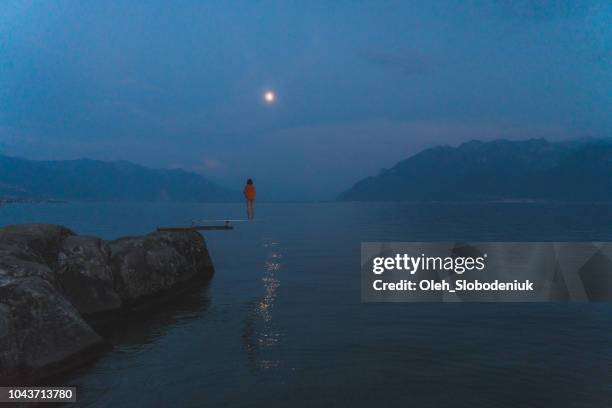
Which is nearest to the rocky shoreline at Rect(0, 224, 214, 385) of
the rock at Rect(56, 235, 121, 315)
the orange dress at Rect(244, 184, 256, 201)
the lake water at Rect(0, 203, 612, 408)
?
the rock at Rect(56, 235, 121, 315)

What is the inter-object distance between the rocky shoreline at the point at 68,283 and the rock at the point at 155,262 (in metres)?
0.04

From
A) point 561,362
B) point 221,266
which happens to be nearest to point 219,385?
point 561,362

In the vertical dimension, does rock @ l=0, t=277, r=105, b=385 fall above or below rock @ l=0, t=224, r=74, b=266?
below

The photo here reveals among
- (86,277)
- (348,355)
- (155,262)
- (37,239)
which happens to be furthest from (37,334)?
(155,262)

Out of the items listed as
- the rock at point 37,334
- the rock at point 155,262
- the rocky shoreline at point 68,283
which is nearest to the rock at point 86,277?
the rocky shoreline at point 68,283

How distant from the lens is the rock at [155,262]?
16.1m

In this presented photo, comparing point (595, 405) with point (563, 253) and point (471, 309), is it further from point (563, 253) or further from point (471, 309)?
point (563, 253)

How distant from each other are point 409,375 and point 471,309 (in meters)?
7.11

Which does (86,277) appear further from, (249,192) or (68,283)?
(249,192)

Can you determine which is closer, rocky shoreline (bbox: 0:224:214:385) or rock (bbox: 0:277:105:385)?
rock (bbox: 0:277:105:385)

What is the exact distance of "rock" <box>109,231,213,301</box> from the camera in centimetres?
1606

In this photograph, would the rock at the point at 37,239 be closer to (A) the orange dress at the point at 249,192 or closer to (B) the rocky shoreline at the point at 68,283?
(B) the rocky shoreline at the point at 68,283

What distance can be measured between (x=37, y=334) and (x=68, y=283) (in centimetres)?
526

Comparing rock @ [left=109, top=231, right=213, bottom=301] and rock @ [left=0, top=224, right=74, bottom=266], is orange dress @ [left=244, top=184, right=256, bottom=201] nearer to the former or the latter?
rock @ [left=109, top=231, right=213, bottom=301]
